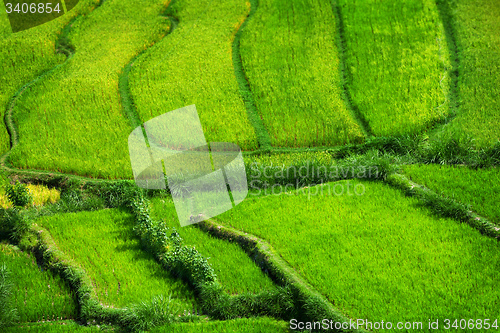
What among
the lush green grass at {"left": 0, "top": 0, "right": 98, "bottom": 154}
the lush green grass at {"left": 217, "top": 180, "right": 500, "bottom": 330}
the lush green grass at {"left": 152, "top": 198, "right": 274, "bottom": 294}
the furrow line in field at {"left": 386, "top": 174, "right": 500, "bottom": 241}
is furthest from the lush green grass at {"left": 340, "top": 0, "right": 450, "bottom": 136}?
the lush green grass at {"left": 0, "top": 0, "right": 98, "bottom": 154}

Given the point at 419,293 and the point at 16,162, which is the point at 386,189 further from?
the point at 16,162

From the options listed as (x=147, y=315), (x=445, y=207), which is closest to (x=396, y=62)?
(x=445, y=207)

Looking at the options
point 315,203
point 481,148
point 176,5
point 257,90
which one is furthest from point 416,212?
point 176,5

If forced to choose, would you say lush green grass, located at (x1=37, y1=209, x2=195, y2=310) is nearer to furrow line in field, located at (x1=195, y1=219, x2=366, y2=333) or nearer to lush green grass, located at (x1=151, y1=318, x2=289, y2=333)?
lush green grass, located at (x1=151, y1=318, x2=289, y2=333)

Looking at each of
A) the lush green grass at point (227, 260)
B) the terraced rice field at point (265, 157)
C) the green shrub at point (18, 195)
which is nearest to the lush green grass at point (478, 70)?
the terraced rice field at point (265, 157)

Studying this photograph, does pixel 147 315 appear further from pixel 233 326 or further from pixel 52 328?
pixel 52 328
